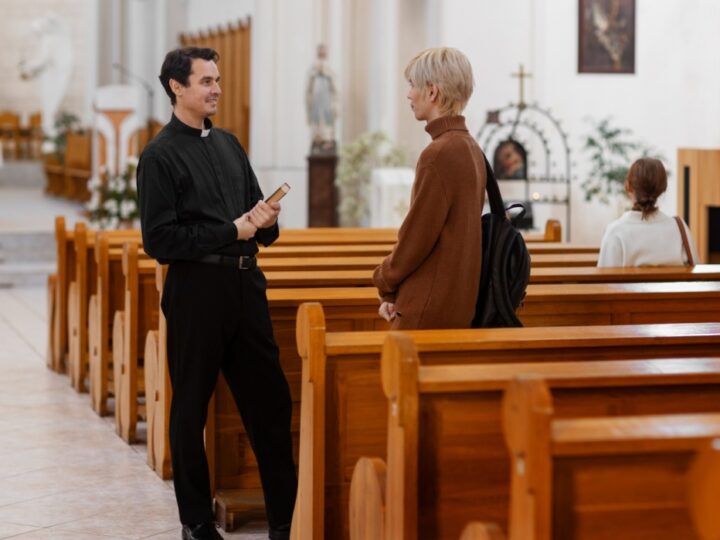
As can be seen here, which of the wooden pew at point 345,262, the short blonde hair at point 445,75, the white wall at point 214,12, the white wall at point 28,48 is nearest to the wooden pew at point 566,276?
the wooden pew at point 345,262

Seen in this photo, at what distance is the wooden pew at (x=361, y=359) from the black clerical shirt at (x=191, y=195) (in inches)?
21.6

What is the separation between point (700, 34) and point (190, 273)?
6.69 meters

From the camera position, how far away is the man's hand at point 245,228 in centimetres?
367

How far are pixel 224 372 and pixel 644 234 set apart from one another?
2.09 meters

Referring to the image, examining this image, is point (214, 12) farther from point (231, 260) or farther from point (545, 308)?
point (231, 260)

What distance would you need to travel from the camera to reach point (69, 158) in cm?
1828

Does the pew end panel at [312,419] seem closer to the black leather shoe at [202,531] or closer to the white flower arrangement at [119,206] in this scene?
the black leather shoe at [202,531]

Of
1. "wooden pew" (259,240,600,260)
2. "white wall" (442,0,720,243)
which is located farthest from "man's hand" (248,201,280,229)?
"white wall" (442,0,720,243)

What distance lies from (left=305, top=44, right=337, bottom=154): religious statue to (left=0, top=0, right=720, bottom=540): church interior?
3cm

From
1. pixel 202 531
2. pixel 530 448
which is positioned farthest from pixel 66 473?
pixel 530 448

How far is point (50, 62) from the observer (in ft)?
68.6

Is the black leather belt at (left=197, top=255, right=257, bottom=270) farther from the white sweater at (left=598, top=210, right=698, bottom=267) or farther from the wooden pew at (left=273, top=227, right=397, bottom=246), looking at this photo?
the wooden pew at (left=273, top=227, right=397, bottom=246)

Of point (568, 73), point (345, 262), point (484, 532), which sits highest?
point (568, 73)

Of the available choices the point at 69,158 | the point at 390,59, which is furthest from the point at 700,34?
the point at 69,158
